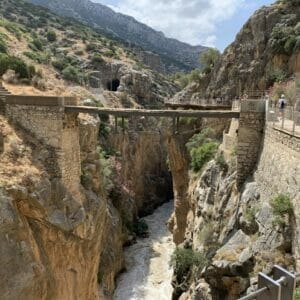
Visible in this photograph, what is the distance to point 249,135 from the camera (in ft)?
52.7

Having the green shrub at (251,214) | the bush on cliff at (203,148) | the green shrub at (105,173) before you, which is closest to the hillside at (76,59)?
the green shrub at (105,173)

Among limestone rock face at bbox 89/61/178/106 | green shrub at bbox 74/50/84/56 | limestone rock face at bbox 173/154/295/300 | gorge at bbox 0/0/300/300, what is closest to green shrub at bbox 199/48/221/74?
gorge at bbox 0/0/300/300

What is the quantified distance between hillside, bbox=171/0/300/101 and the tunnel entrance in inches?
1016

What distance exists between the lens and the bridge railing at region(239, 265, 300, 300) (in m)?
3.08

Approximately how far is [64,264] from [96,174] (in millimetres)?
5890

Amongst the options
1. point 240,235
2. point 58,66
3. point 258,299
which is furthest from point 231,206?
point 58,66

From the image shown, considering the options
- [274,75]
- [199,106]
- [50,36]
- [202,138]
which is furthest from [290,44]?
[50,36]

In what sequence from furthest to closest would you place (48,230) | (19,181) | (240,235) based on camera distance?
1. (48,230)
2. (19,181)
3. (240,235)

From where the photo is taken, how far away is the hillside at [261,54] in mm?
29203

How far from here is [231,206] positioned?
16188mm

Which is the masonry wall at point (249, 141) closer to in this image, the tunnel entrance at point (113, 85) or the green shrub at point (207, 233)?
the green shrub at point (207, 233)

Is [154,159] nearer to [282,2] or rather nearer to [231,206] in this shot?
[282,2]

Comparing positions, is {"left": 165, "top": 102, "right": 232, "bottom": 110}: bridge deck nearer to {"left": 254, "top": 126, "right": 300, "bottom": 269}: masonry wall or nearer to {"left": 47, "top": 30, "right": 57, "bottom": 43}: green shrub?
{"left": 254, "top": 126, "right": 300, "bottom": 269}: masonry wall

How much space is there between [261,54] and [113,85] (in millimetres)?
31417
